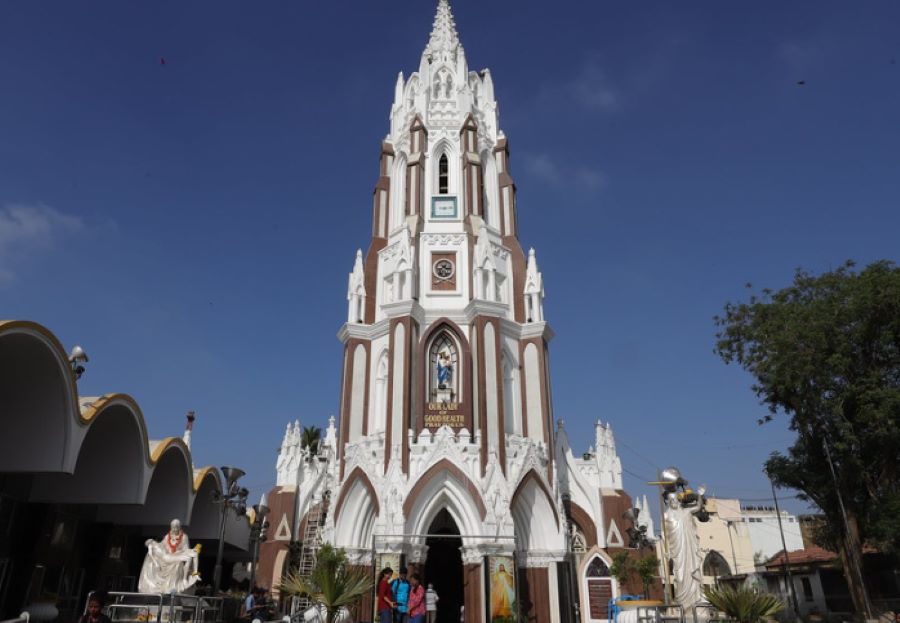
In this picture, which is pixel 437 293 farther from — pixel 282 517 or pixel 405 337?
pixel 282 517

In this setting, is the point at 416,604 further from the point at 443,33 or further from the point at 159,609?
the point at 443,33

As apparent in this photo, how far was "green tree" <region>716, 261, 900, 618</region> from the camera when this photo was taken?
73.3 feet

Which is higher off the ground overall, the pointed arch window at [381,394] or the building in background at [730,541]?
the pointed arch window at [381,394]

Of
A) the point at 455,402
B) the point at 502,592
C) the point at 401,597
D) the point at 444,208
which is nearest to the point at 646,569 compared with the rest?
the point at 502,592

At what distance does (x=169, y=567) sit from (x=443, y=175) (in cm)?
2320

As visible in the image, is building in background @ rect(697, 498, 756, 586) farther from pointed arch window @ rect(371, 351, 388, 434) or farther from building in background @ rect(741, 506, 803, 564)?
pointed arch window @ rect(371, 351, 388, 434)

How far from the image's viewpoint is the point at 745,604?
427 inches

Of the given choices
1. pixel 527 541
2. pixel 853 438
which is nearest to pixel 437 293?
pixel 527 541

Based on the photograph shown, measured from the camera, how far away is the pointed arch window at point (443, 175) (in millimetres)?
32500

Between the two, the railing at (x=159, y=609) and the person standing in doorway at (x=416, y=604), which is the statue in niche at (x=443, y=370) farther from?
the person standing in doorway at (x=416, y=604)

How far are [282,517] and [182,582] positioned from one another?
54.7 feet

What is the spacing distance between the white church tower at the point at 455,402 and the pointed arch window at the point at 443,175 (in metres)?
0.07

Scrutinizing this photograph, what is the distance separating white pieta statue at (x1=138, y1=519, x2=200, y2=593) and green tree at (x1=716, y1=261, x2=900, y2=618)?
20.1m

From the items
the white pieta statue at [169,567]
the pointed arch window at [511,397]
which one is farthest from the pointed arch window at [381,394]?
the white pieta statue at [169,567]
